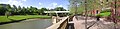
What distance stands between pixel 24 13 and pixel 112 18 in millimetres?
105593

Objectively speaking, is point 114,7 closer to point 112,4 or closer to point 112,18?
point 112,4

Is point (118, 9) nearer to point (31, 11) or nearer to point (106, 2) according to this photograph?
point (106, 2)

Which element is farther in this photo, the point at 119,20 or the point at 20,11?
the point at 20,11

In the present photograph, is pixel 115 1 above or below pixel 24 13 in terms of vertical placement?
above

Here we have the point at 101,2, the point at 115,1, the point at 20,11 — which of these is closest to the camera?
the point at 115,1

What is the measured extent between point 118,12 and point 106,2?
540mm

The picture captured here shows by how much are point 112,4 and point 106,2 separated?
20cm

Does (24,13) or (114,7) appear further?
(24,13)

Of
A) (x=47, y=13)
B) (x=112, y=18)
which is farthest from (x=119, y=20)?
(x=47, y=13)

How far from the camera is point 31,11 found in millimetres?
116000

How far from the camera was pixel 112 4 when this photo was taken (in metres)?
6.65

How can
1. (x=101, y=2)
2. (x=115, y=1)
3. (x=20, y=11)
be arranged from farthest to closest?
(x=20, y=11), (x=101, y=2), (x=115, y=1)

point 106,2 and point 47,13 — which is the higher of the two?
point 106,2

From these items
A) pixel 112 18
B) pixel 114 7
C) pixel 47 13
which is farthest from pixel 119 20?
pixel 47 13
